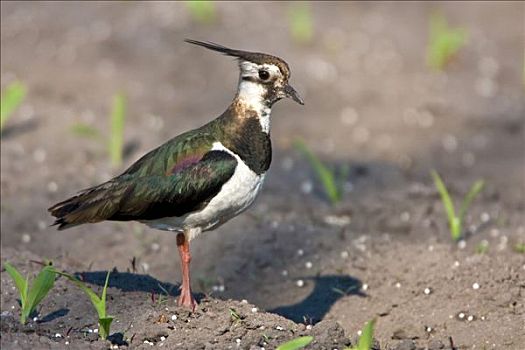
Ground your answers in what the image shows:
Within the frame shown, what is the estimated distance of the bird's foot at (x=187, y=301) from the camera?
17.1ft

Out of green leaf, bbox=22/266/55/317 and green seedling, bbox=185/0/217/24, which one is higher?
green seedling, bbox=185/0/217/24

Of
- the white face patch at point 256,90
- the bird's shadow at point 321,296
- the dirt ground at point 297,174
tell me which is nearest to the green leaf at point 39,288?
the dirt ground at point 297,174

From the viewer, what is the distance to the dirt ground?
17.9ft

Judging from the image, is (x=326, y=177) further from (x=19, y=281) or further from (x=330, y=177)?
(x=19, y=281)

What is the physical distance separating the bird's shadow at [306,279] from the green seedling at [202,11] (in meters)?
5.43

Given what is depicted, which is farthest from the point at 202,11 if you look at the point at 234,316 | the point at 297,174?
the point at 234,316

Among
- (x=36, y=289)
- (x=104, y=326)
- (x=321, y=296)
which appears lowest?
(x=321, y=296)

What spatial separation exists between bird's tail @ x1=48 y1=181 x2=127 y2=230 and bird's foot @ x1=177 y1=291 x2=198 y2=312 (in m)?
0.58

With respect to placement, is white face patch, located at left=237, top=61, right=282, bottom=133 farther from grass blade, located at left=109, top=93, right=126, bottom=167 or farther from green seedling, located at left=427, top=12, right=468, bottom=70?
green seedling, located at left=427, top=12, right=468, bottom=70

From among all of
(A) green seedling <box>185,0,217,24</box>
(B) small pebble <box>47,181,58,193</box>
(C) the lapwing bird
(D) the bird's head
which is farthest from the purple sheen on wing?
(A) green seedling <box>185,0,217,24</box>

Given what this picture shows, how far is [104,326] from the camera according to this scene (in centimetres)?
473

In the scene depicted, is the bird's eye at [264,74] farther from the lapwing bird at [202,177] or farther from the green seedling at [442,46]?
the green seedling at [442,46]

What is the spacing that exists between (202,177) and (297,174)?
375 cm

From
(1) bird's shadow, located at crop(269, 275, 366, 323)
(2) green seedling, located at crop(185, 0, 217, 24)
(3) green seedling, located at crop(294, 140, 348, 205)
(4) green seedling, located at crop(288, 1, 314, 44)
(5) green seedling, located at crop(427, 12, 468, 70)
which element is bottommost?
(1) bird's shadow, located at crop(269, 275, 366, 323)
